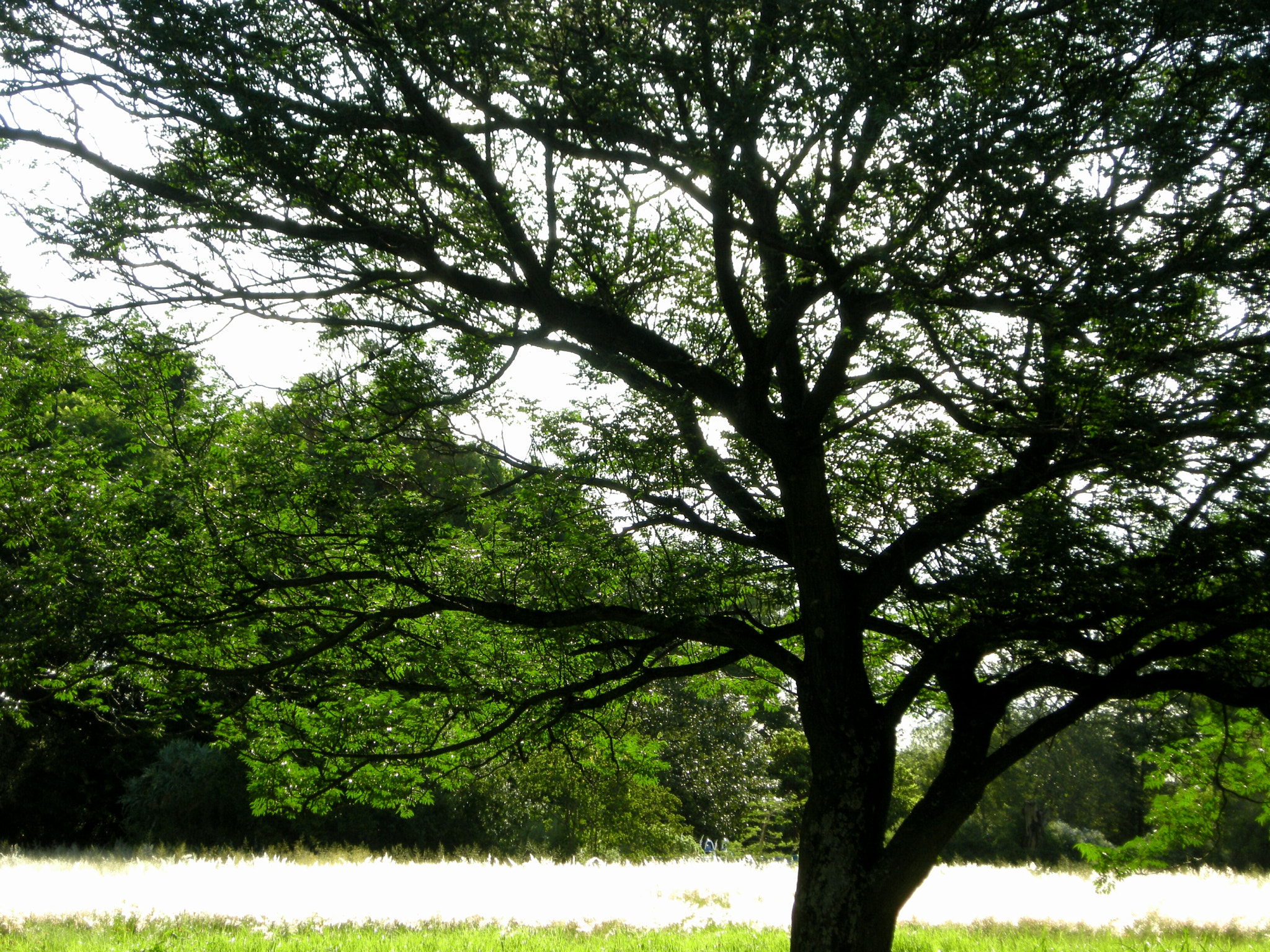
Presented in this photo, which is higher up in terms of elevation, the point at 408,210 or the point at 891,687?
the point at 408,210

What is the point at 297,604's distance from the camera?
7.53 m

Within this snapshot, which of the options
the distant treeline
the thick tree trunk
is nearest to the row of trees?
the distant treeline

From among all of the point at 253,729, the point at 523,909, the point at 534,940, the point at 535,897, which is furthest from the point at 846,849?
the point at 535,897

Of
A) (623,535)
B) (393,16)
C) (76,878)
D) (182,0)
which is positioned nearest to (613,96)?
(393,16)

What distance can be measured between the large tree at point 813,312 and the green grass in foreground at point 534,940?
13.7 feet

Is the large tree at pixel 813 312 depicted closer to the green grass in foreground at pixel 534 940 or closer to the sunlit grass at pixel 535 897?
the green grass in foreground at pixel 534 940

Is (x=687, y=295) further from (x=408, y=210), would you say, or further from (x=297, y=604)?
(x=297, y=604)

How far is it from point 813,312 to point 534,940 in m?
8.60

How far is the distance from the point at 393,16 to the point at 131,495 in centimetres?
652

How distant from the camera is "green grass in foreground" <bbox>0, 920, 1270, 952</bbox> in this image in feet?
33.5

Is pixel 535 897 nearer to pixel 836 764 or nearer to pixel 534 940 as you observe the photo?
pixel 534 940

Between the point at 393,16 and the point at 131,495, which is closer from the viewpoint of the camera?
the point at 393,16

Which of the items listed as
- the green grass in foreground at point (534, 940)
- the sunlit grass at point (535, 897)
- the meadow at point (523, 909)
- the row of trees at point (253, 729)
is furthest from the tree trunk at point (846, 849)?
the sunlit grass at point (535, 897)

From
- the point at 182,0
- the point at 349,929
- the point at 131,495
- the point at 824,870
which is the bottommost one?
the point at 349,929
